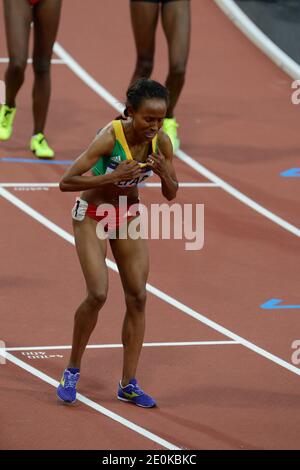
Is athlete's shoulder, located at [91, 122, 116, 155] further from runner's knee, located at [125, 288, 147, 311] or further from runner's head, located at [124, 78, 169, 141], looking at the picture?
runner's knee, located at [125, 288, 147, 311]

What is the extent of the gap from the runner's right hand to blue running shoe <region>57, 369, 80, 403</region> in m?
1.32

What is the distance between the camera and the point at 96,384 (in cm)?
820

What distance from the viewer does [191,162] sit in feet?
40.9

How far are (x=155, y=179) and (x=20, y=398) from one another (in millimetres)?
4526

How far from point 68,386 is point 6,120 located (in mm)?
4677

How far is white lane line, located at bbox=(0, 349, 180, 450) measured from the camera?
7.41m

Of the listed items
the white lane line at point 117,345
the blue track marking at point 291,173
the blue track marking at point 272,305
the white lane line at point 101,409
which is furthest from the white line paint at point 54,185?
the white lane line at point 101,409

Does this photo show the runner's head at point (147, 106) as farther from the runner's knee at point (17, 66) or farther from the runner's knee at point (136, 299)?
the runner's knee at point (17, 66)

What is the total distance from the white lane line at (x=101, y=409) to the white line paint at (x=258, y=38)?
7247 mm

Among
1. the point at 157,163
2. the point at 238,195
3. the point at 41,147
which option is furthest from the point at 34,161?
the point at 157,163

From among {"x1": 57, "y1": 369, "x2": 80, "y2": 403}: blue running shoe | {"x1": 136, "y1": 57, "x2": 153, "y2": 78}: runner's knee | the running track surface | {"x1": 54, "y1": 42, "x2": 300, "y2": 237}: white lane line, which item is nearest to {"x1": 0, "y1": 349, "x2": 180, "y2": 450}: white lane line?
the running track surface

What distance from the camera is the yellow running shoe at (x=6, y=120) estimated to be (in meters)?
11.9

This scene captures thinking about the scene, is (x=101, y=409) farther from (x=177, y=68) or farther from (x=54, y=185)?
(x=177, y=68)

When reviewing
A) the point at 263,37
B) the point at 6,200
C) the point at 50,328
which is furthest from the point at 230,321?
the point at 263,37
